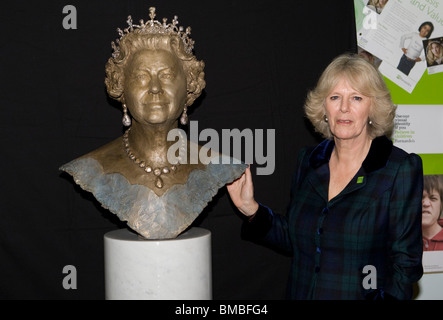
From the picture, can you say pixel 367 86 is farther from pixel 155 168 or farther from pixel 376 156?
pixel 155 168

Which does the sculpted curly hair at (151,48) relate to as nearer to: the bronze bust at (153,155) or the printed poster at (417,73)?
the bronze bust at (153,155)

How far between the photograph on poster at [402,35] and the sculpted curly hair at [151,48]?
1.31 meters

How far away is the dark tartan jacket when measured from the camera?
6.99 feet

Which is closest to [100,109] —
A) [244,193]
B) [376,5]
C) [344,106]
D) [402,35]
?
[244,193]

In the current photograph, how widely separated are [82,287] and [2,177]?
73cm

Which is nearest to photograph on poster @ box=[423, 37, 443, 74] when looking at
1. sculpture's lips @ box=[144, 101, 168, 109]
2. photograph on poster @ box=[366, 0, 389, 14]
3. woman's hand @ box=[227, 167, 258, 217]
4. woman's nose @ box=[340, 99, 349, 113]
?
photograph on poster @ box=[366, 0, 389, 14]

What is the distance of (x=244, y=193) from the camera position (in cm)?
253

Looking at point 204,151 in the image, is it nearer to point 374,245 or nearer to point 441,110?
point 374,245

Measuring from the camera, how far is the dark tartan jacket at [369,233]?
2.13 metres

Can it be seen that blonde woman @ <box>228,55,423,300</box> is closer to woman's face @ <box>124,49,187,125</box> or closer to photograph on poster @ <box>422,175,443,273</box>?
woman's face @ <box>124,49,187,125</box>

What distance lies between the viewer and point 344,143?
232 cm

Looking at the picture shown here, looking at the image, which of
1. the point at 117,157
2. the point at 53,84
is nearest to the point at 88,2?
the point at 53,84

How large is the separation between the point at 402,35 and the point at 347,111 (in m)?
1.30

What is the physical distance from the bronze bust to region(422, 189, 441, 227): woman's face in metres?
1.52
